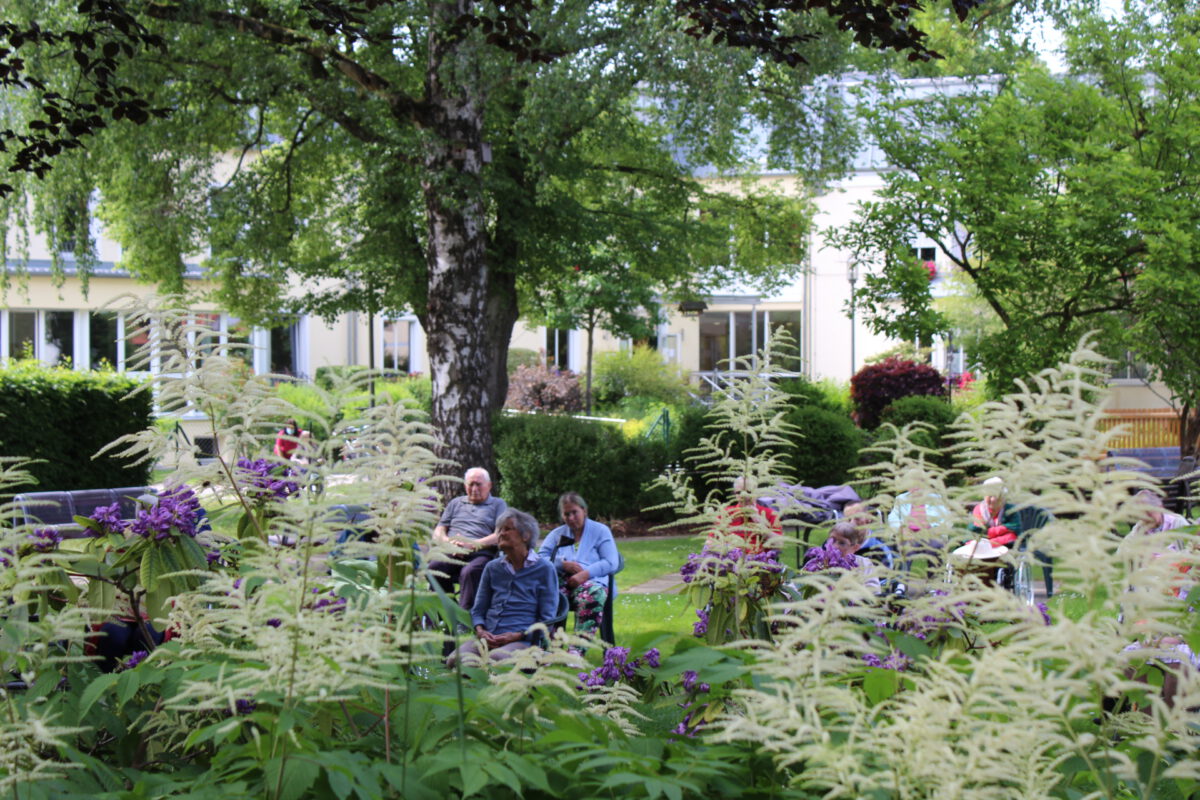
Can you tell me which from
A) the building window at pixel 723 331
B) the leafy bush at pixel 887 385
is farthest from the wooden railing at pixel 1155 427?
the building window at pixel 723 331

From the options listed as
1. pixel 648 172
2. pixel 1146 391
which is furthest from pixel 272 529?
pixel 1146 391

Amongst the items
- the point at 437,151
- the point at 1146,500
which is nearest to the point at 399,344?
the point at 437,151

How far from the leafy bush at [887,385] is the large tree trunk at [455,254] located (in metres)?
14.4

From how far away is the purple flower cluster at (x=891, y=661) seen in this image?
263 cm

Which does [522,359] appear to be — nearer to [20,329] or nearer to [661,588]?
[20,329]

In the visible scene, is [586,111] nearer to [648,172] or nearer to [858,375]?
[648,172]

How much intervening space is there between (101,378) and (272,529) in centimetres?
1378

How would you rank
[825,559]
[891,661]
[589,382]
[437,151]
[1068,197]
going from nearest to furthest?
[891,661] → [825,559] → [437,151] → [1068,197] → [589,382]

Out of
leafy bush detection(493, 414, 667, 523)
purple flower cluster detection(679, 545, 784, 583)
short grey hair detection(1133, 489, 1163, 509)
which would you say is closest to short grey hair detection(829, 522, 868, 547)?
purple flower cluster detection(679, 545, 784, 583)

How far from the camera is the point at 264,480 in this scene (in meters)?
3.63

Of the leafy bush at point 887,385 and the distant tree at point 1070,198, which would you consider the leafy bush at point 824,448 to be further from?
the leafy bush at point 887,385

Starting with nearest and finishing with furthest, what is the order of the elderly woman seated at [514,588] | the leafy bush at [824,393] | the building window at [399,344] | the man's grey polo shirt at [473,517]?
the elderly woman seated at [514,588]
the man's grey polo shirt at [473,517]
the leafy bush at [824,393]
the building window at [399,344]

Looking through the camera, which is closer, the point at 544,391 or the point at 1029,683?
the point at 1029,683

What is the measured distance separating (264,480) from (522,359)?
35155mm
